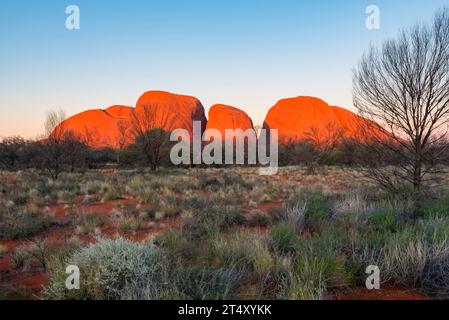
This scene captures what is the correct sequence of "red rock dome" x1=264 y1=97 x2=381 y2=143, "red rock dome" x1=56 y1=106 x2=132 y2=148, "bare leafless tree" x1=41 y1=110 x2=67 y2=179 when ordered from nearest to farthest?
"bare leafless tree" x1=41 y1=110 x2=67 y2=179, "red rock dome" x1=56 y1=106 x2=132 y2=148, "red rock dome" x1=264 y1=97 x2=381 y2=143

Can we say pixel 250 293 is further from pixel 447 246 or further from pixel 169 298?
pixel 447 246

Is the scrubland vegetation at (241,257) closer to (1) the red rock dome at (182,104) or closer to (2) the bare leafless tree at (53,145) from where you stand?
(2) the bare leafless tree at (53,145)

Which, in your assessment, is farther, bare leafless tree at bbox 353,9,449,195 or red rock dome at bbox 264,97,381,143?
red rock dome at bbox 264,97,381,143

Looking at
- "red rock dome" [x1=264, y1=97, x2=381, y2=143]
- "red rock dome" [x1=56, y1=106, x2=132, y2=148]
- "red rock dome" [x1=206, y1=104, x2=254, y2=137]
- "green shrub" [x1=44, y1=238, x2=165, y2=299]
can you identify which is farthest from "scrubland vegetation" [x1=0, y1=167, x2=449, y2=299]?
"red rock dome" [x1=56, y1=106, x2=132, y2=148]

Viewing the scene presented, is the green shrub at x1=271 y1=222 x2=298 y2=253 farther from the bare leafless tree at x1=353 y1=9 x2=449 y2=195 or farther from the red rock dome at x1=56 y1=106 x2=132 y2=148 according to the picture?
the red rock dome at x1=56 y1=106 x2=132 y2=148

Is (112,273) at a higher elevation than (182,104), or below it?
below

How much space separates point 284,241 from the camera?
14.4 feet

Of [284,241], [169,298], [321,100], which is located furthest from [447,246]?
[321,100]

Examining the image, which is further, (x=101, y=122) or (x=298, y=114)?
(x=298, y=114)

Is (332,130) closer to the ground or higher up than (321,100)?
closer to the ground

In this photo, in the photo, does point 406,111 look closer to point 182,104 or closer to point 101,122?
point 182,104

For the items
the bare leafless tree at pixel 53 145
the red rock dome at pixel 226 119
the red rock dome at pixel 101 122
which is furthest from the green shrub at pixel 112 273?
the red rock dome at pixel 101 122

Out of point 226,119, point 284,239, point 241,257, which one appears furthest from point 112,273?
point 226,119
